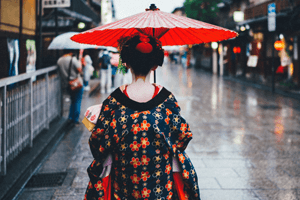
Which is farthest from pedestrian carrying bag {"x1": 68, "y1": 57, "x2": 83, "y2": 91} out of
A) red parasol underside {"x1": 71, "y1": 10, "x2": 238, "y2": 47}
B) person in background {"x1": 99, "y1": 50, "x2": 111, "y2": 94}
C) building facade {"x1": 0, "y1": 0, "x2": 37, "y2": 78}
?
person in background {"x1": 99, "y1": 50, "x2": 111, "y2": 94}

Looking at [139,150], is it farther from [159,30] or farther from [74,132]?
[74,132]

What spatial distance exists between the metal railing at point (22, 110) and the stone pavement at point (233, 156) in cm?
57

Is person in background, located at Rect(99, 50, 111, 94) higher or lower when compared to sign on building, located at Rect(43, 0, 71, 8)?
lower

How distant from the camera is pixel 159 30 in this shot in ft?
9.62

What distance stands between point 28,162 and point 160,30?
322cm

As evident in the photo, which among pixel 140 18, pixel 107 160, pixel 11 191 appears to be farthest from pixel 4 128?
pixel 140 18

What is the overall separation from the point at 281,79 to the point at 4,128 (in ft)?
57.7

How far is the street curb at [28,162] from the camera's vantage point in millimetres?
4046

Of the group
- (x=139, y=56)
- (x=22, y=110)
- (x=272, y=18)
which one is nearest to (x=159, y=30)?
(x=139, y=56)

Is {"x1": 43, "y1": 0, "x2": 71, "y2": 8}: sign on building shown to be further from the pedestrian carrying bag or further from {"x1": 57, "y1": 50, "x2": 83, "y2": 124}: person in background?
the pedestrian carrying bag

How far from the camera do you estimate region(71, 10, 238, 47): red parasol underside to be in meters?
2.33

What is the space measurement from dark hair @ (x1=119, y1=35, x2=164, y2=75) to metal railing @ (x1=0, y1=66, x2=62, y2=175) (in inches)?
95.2

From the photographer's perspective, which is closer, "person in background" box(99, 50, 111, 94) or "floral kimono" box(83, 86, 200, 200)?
"floral kimono" box(83, 86, 200, 200)

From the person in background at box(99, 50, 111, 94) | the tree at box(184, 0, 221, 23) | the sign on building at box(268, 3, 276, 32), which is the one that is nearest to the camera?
the person in background at box(99, 50, 111, 94)
